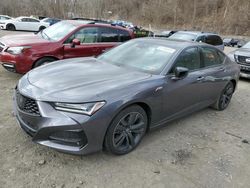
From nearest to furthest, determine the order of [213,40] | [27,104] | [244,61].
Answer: [27,104] → [244,61] → [213,40]

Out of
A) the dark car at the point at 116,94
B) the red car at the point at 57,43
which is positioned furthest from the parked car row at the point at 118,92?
the red car at the point at 57,43

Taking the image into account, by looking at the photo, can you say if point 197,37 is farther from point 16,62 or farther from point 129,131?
point 129,131

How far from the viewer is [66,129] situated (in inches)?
113

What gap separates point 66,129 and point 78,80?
30.5 inches

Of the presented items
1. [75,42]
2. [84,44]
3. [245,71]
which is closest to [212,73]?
[75,42]

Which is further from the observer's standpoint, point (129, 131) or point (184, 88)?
point (184, 88)

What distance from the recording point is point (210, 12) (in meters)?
51.3

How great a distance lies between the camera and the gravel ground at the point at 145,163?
2953mm

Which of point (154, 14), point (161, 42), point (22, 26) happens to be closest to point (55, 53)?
point (161, 42)

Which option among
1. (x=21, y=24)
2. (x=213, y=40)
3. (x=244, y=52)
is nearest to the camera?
(x=244, y=52)

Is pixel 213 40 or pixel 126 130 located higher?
pixel 213 40

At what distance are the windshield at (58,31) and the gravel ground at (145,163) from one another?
2863mm

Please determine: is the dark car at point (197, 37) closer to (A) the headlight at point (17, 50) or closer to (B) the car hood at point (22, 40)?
(B) the car hood at point (22, 40)

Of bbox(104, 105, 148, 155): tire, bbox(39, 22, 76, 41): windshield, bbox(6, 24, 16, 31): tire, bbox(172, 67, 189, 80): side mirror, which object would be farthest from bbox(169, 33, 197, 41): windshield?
bbox(6, 24, 16, 31): tire
